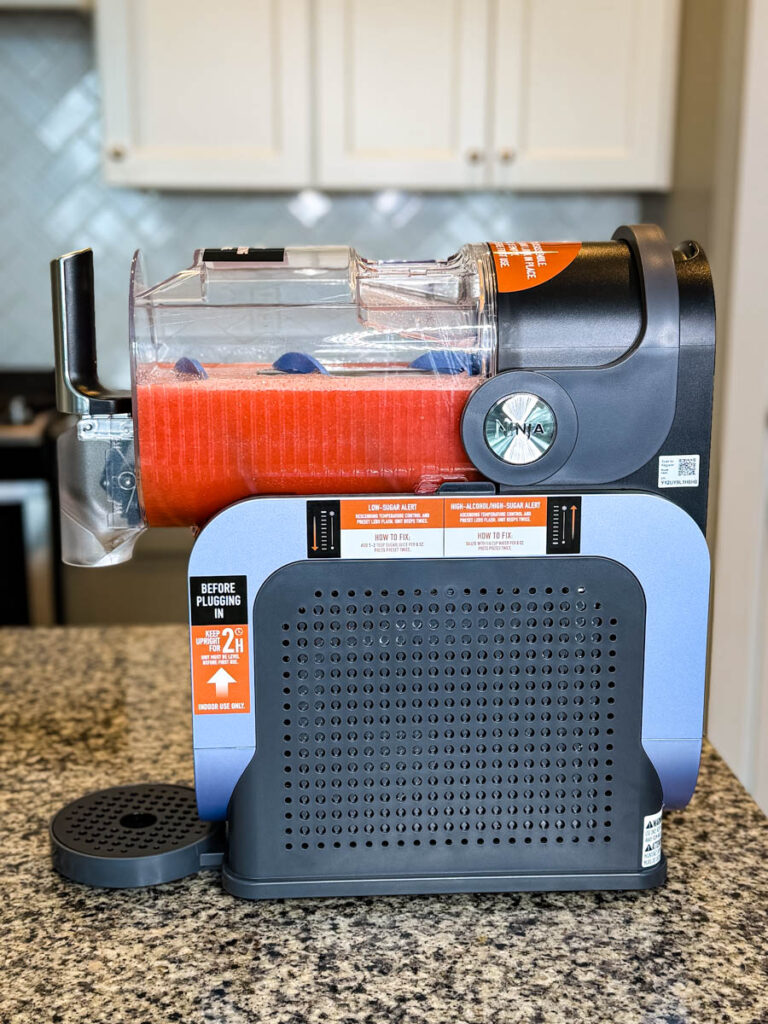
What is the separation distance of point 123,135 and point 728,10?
1379 mm

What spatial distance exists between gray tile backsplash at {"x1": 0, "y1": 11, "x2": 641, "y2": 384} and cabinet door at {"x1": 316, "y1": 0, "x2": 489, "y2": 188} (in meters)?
0.38

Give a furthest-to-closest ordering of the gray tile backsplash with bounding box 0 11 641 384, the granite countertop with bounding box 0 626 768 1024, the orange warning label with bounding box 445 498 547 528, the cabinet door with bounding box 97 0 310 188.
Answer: the gray tile backsplash with bounding box 0 11 641 384 → the cabinet door with bounding box 97 0 310 188 → the orange warning label with bounding box 445 498 547 528 → the granite countertop with bounding box 0 626 768 1024

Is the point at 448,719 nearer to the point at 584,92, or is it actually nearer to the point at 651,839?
the point at 651,839

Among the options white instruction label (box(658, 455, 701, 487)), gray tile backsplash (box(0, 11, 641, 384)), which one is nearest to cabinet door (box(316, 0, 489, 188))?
gray tile backsplash (box(0, 11, 641, 384))

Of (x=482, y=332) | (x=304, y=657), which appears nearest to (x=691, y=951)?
(x=304, y=657)

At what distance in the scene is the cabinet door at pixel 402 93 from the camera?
239cm

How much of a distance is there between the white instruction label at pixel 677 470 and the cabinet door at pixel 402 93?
6.37 feet

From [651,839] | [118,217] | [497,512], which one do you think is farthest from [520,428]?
[118,217]

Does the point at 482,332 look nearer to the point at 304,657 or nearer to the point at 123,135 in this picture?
the point at 304,657

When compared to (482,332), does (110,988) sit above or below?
below

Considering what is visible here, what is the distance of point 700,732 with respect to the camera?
72 cm

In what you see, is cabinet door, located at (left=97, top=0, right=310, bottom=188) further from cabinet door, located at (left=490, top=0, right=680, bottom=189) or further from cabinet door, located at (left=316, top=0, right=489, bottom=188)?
cabinet door, located at (left=490, top=0, right=680, bottom=189)

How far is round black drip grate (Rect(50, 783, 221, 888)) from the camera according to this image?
72 centimetres

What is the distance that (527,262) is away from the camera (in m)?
0.71
